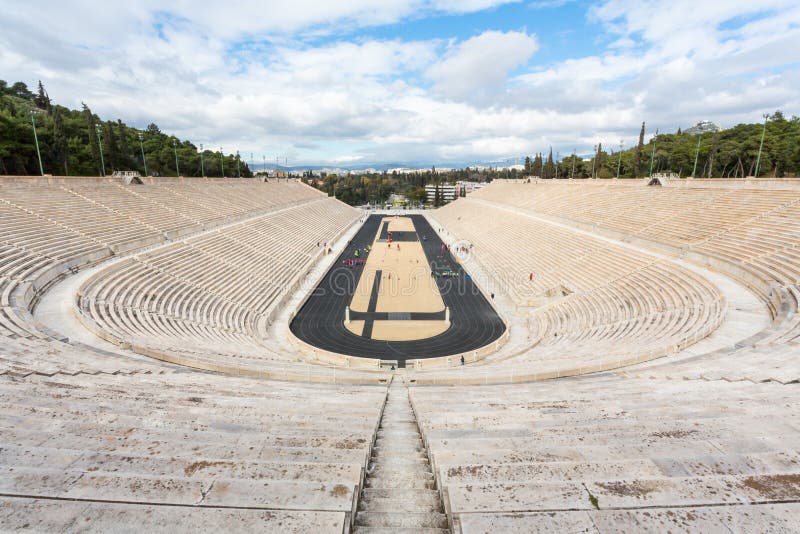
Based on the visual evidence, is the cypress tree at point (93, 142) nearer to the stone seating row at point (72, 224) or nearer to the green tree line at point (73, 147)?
the green tree line at point (73, 147)

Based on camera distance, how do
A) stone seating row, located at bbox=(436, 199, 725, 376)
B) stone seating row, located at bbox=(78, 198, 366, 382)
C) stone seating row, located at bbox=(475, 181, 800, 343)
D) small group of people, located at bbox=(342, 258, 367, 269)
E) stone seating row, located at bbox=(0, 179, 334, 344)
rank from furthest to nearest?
small group of people, located at bbox=(342, 258, 367, 269) → stone seating row, located at bbox=(475, 181, 800, 343) → stone seating row, located at bbox=(0, 179, 334, 344) → stone seating row, located at bbox=(436, 199, 725, 376) → stone seating row, located at bbox=(78, 198, 366, 382)

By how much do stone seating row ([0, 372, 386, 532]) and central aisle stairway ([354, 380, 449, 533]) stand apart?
235mm

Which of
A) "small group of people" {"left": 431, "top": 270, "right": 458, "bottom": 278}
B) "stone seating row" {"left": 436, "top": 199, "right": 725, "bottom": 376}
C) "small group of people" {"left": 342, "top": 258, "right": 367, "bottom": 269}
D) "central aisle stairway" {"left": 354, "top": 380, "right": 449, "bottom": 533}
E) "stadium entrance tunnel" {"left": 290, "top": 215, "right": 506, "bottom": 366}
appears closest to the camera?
"central aisle stairway" {"left": 354, "top": 380, "right": 449, "bottom": 533}

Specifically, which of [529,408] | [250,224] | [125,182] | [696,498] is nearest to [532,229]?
[250,224]

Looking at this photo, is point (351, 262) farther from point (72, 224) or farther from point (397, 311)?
point (72, 224)

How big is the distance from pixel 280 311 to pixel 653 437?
1913 centimetres

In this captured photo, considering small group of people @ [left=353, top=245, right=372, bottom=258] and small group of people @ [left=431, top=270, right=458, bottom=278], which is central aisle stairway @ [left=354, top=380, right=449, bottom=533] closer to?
small group of people @ [left=431, top=270, right=458, bottom=278]

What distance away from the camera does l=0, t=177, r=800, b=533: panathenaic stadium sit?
10.7 ft

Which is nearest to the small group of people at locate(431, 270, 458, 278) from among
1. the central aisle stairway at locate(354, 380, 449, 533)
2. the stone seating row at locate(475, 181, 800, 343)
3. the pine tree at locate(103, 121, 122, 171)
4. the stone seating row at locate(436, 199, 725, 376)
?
the stone seating row at locate(436, 199, 725, 376)

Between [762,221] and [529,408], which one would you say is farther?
[762,221]

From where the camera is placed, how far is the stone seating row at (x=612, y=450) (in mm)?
3268

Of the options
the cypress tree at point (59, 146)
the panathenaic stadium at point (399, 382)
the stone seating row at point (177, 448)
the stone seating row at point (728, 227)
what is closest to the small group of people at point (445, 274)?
the panathenaic stadium at point (399, 382)

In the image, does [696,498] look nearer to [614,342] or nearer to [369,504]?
[369,504]

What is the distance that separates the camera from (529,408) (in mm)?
6230
